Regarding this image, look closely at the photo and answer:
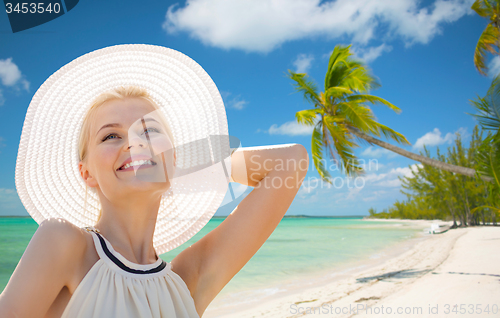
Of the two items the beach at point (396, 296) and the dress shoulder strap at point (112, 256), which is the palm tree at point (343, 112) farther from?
the dress shoulder strap at point (112, 256)

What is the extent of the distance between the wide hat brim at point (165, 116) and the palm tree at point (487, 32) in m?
9.38

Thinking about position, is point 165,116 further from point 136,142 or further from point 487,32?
point 487,32

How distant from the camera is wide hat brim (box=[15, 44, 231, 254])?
1.30 metres

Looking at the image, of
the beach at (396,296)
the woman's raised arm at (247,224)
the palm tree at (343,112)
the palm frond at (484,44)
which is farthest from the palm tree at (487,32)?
the woman's raised arm at (247,224)

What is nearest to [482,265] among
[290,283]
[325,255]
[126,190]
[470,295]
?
[470,295]

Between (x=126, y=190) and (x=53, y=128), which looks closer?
(x=126, y=190)

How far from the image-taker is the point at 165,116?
4.82 feet

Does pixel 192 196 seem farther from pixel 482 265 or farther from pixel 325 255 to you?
pixel 325 255

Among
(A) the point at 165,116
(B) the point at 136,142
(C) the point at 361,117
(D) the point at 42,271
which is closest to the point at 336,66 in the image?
(C) the point at 361,117

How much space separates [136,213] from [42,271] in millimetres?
378

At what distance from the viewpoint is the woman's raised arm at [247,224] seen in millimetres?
1261

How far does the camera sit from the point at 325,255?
47.5 ft

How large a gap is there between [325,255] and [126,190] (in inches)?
580

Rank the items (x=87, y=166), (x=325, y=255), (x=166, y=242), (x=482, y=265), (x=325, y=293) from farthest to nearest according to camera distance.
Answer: (x=325, y=255)
(x=482, y=265)
(x=325, y=293)
(x=166, y=242)
(x=87, y=166)
